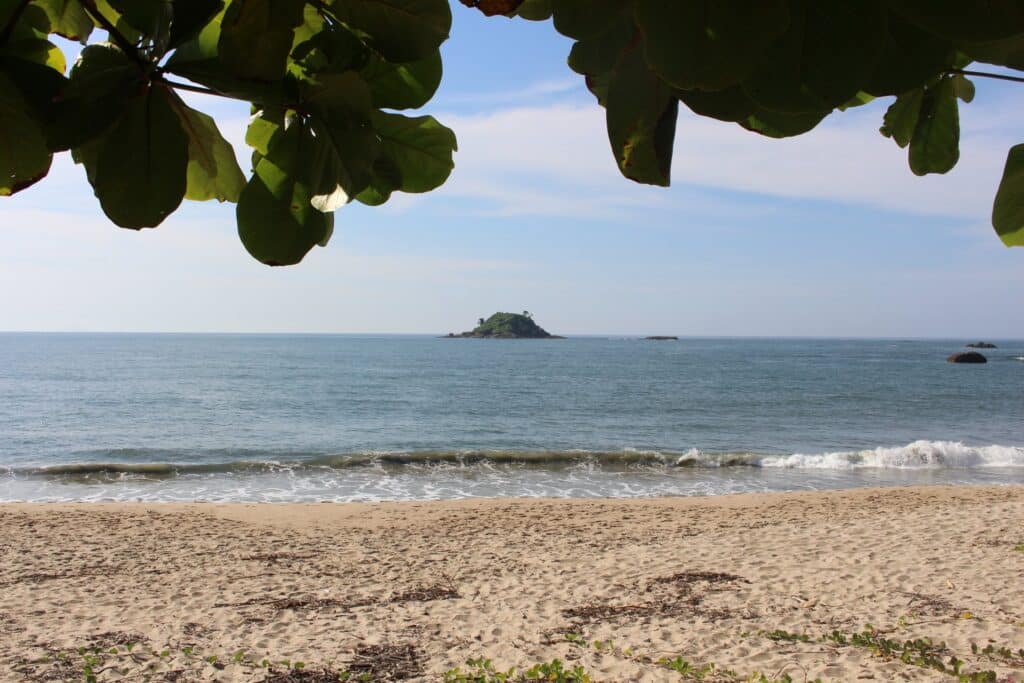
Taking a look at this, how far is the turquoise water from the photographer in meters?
15.4

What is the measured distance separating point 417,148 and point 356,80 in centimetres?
12

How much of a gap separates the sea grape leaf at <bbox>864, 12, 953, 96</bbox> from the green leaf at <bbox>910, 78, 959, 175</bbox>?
33 centimetres

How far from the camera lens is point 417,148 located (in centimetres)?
63

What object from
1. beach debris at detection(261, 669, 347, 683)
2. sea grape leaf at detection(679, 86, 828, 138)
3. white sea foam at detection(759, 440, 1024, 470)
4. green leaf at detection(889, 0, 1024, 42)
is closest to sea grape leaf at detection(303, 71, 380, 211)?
sea grape leaf at detection(679, 86, 828, 138)

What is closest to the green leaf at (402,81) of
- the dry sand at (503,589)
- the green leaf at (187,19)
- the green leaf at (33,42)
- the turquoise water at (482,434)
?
the green leaf at (187,19)

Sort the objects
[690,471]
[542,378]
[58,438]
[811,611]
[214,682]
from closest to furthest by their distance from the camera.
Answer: [214,682] → [811,611] → [690,471] → [58,438] → [542,378]

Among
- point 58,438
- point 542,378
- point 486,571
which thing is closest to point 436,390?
point 542,378

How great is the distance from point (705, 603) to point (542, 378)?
39.8 meters

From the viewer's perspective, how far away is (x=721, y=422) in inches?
1037

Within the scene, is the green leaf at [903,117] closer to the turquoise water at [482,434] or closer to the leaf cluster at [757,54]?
the leaf cluster at [757,54]

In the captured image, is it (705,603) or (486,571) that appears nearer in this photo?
(705,603)

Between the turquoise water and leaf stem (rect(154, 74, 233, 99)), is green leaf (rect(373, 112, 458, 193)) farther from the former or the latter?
the turquoise water

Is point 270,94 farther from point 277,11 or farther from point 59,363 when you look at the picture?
point 59,363

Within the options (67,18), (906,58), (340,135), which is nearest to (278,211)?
(340,135)
